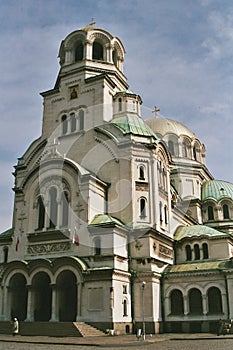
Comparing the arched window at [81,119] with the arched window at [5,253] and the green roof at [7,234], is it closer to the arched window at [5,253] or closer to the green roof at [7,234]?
the green roof at [7,234]

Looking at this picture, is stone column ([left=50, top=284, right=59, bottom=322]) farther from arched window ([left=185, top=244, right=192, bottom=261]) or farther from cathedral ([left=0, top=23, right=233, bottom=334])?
arched window ([left=185, top=244, right=192, bottom=261])

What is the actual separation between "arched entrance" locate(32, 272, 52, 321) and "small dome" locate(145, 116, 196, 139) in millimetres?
26942

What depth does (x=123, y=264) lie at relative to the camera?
32.6 meters

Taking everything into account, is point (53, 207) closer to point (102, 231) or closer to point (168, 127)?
point (102, 231)

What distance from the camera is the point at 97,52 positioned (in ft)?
153

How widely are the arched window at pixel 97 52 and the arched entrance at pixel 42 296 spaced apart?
2478 centimetres

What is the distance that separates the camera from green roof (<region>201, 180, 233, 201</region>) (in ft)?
168

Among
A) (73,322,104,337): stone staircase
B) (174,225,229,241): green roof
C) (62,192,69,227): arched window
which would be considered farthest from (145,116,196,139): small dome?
(73,322,104,337): stone staircase

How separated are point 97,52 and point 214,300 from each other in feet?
94.7

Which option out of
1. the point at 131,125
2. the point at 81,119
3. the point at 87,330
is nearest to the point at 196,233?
the point at 131,125

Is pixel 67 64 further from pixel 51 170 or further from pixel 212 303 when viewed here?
pixel 212 303

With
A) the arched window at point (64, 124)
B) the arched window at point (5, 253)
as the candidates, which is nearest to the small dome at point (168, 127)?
the arched window at point (64, 124)

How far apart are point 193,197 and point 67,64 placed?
69.6 ft

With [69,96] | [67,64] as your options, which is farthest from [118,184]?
[67,64]
